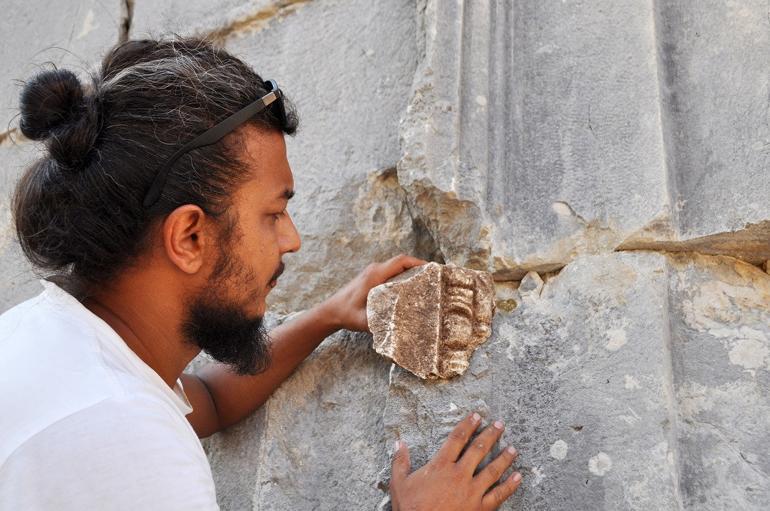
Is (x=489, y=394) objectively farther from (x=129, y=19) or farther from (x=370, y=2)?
(x=129, y=19)

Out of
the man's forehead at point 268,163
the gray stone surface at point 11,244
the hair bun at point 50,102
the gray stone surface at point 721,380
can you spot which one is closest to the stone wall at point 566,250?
the gray stone surface at point 721,380

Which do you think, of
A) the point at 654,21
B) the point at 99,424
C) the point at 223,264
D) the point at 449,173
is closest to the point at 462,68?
the point at 449,173

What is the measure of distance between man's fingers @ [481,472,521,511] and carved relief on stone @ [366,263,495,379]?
0.73ft

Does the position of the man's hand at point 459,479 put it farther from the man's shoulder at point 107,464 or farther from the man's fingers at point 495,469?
the man's shoulder at point 107,464

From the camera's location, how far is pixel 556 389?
4.87ft

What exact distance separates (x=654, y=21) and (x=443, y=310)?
68cm

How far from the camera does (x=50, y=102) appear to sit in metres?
1.37

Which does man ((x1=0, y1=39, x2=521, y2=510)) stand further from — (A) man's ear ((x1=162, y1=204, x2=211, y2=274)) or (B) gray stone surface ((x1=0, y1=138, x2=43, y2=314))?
(B) gray stone surface ((x1=0, y1=138, x2=43, y2=314))

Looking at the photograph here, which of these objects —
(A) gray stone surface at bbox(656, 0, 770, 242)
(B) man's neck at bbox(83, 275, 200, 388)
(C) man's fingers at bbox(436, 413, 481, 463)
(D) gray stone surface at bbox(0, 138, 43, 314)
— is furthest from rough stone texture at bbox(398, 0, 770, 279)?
(D) gray stone surface at bbox(0, 138, 43, 314)

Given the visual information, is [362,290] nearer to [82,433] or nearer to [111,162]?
[111,162]

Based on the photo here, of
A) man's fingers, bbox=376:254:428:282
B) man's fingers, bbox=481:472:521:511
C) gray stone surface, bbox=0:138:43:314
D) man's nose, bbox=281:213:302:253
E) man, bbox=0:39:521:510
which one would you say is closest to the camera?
man, bbox=0:39:521:510

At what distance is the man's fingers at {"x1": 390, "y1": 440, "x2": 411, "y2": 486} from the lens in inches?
57.5

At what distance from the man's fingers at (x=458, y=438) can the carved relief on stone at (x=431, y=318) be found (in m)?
0.11

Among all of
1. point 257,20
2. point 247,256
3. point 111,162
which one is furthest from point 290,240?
point 257,20
